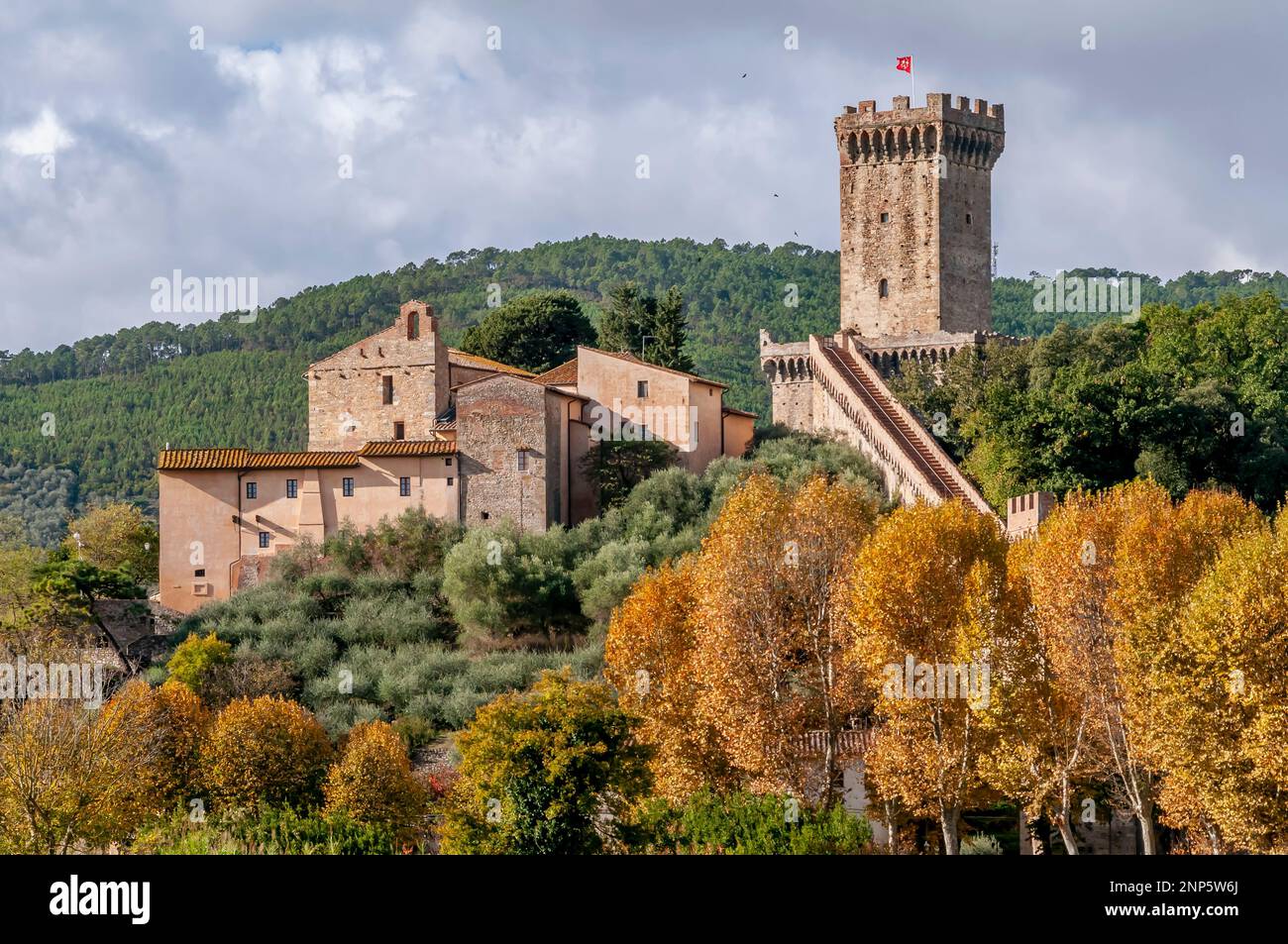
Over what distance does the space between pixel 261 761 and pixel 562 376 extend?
26.2 meters

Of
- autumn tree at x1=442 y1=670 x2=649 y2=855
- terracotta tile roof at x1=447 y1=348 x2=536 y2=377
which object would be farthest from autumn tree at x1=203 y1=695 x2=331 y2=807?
terracotta tile roof at x1=447 y1=348 x2=536 y2=377

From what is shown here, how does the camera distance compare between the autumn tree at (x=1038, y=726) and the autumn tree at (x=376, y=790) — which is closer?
the autumn tree at (x=1038, y=726)

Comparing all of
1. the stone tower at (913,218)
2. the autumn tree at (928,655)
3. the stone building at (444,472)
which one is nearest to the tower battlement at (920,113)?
the stone tower at (913,218)

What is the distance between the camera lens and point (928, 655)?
39.4 metres

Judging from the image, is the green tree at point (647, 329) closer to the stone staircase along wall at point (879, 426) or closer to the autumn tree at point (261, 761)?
the stone staircase along wall at point (879, 426)

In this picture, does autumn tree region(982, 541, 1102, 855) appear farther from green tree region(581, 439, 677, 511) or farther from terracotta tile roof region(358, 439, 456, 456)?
terracotta tile roof region(358, 439, 456, 456)

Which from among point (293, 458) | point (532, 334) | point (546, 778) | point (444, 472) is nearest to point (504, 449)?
point (444, 472)

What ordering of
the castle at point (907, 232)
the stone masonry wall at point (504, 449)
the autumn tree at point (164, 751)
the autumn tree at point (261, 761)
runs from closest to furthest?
the autumn tree at point (164, 751), the autumn tree at point (261, 761), the stone masonry wall at point (504, 449), the castle at point (907, 232)

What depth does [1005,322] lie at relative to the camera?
111062 millimetres

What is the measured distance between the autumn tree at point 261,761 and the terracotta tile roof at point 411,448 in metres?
17.6

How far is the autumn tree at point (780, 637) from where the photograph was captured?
4034cm

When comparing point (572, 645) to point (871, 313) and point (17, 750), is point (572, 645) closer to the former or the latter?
point (17, 750)

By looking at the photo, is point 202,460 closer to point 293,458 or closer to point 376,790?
point 293,458
